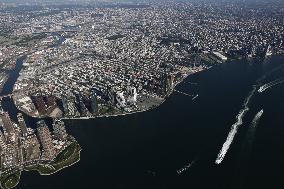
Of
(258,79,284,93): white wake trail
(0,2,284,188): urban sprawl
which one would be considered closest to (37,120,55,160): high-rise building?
(0,2,284,188): urban sprawl

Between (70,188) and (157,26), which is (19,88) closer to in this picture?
(70,188)

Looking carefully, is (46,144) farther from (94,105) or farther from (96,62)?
(96,62)

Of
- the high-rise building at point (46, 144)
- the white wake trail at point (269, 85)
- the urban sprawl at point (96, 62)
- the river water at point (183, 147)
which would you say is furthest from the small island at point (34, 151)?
the white wake trail at point (269, 85)

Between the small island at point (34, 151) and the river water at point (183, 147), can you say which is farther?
the small island at point (34, 151)

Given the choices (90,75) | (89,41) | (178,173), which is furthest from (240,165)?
(89,41)

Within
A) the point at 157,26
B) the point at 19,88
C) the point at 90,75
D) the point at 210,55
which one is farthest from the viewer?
the point at 157,26

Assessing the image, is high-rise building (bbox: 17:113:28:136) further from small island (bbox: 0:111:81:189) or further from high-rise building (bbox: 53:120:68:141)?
high-rise building (bbox: 53:120:68:141)

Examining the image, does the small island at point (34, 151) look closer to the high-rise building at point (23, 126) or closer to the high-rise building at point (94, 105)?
the high-rise building at point (23, 126)
